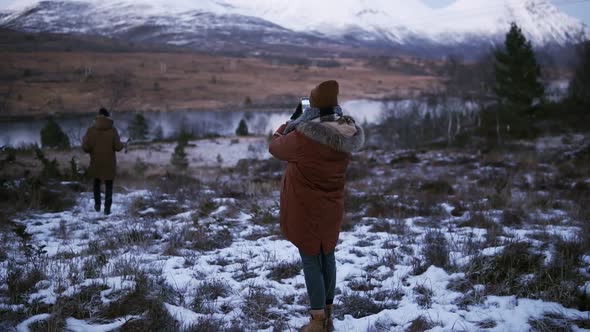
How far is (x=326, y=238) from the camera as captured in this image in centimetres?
260

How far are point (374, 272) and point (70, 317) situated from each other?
2.62 metres

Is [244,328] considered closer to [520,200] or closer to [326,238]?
[326,238]

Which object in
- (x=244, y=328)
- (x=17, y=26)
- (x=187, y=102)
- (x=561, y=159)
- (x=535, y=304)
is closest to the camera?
(x=244, y=328)

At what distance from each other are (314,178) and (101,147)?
5.07 metres

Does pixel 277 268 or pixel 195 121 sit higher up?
pixel 277 268

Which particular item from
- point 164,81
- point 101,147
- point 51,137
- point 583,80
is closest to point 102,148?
point 101,147

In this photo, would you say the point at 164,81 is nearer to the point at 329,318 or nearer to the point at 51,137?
the point at 51,137

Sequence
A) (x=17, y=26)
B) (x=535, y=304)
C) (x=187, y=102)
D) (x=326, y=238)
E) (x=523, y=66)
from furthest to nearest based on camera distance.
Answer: (x=187, y=102)
(x=523, y=66)
(x=17, y=26)
(x=535, y=304)
(x=326, y=238)

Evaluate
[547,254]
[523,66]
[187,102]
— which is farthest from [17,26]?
[523,66]

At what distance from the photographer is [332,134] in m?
2.40

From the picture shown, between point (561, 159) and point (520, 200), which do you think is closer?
point (520, 200)

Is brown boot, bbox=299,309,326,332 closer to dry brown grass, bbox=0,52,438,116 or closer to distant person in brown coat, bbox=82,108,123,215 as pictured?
distant person in brown coat, bbox=82,108,123,215

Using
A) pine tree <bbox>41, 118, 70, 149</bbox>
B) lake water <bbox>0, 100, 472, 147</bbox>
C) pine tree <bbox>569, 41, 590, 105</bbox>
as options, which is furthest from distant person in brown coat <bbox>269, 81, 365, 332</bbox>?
pine tree <bbox>569, 41, 590, 105</bbox>

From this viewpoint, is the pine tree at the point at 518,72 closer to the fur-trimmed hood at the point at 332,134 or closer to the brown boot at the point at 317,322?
the fur-trimmed hood at the point at 332,134
